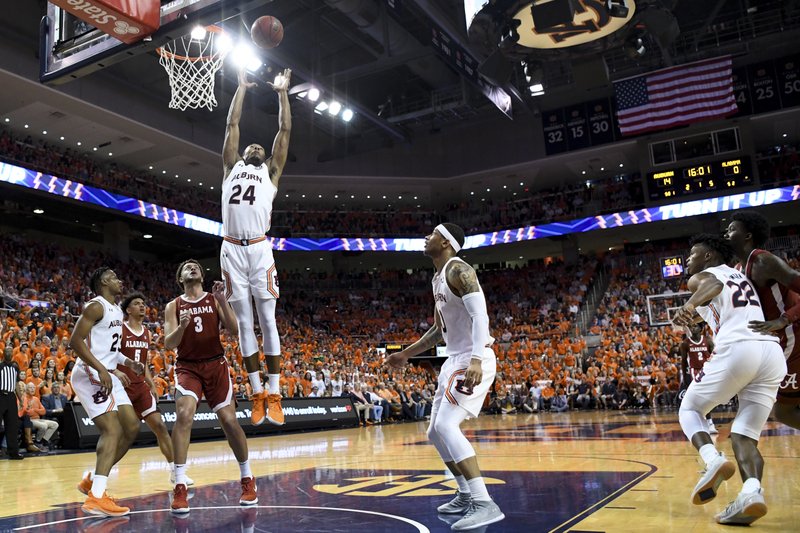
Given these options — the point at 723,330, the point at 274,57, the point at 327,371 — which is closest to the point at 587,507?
the point at 723,330

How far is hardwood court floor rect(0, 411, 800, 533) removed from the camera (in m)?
4.33

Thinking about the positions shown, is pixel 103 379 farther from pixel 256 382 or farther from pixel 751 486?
pixel 751 486

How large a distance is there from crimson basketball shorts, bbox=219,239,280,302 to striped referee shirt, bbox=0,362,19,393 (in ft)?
23.3

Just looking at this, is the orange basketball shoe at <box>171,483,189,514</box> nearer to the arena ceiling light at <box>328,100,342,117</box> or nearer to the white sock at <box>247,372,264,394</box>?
the white sock at <box>247,372,264,394</box>

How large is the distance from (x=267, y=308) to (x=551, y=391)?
17776 mm

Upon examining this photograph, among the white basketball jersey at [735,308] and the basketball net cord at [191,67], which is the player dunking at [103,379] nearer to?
the basketball net cord at [191,67]

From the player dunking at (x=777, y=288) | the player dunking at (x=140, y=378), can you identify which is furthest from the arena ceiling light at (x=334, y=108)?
the player dunking at (x=777, y=288)

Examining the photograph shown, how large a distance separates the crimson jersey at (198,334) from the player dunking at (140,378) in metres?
1.30

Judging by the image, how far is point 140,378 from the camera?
22.4 feet

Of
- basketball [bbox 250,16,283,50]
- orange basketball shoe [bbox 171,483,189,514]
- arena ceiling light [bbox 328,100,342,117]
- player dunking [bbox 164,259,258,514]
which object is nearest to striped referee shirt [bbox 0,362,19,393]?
player dunking [bbox 164,259,258,514]

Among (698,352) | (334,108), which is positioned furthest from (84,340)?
(334,108)

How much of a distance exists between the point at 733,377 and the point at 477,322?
1.65 m

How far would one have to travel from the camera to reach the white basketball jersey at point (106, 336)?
19.4 ft

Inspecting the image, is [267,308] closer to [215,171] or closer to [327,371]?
[327,371]
